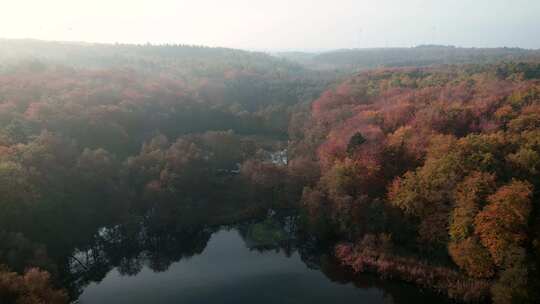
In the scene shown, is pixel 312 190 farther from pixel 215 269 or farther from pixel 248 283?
pixel 215 269

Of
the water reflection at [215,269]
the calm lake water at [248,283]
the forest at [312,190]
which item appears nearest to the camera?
the forest at [312,190]

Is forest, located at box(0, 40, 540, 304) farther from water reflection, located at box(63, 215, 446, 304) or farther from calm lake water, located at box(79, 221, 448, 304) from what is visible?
calm lake water, located at box(79, 221, 448, 304)

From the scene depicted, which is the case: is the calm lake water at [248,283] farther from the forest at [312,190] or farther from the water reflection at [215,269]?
the forest at [312,190]

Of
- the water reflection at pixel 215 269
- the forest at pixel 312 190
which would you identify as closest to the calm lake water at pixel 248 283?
the water reflection at pixel 215 269

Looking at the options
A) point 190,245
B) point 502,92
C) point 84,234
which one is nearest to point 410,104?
point 502,92

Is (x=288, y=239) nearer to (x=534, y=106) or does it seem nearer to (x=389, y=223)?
(x=389, y=223)

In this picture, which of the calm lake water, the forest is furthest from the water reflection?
the forest
